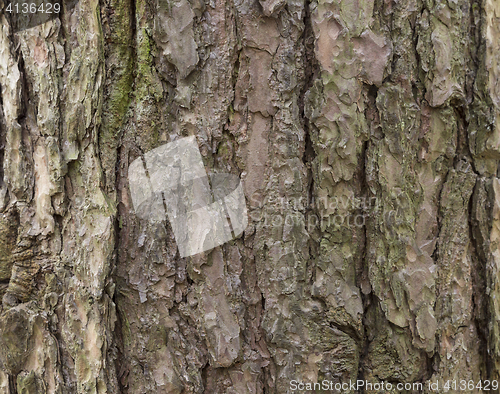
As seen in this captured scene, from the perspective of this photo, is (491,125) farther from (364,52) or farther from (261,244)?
(261,244)

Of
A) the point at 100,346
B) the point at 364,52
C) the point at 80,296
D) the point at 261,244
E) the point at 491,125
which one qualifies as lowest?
the point at 100,346

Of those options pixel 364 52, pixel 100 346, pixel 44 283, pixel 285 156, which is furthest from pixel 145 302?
pixel 364 52

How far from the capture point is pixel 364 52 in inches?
34.4

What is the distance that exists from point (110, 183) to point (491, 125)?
92 centimetres
